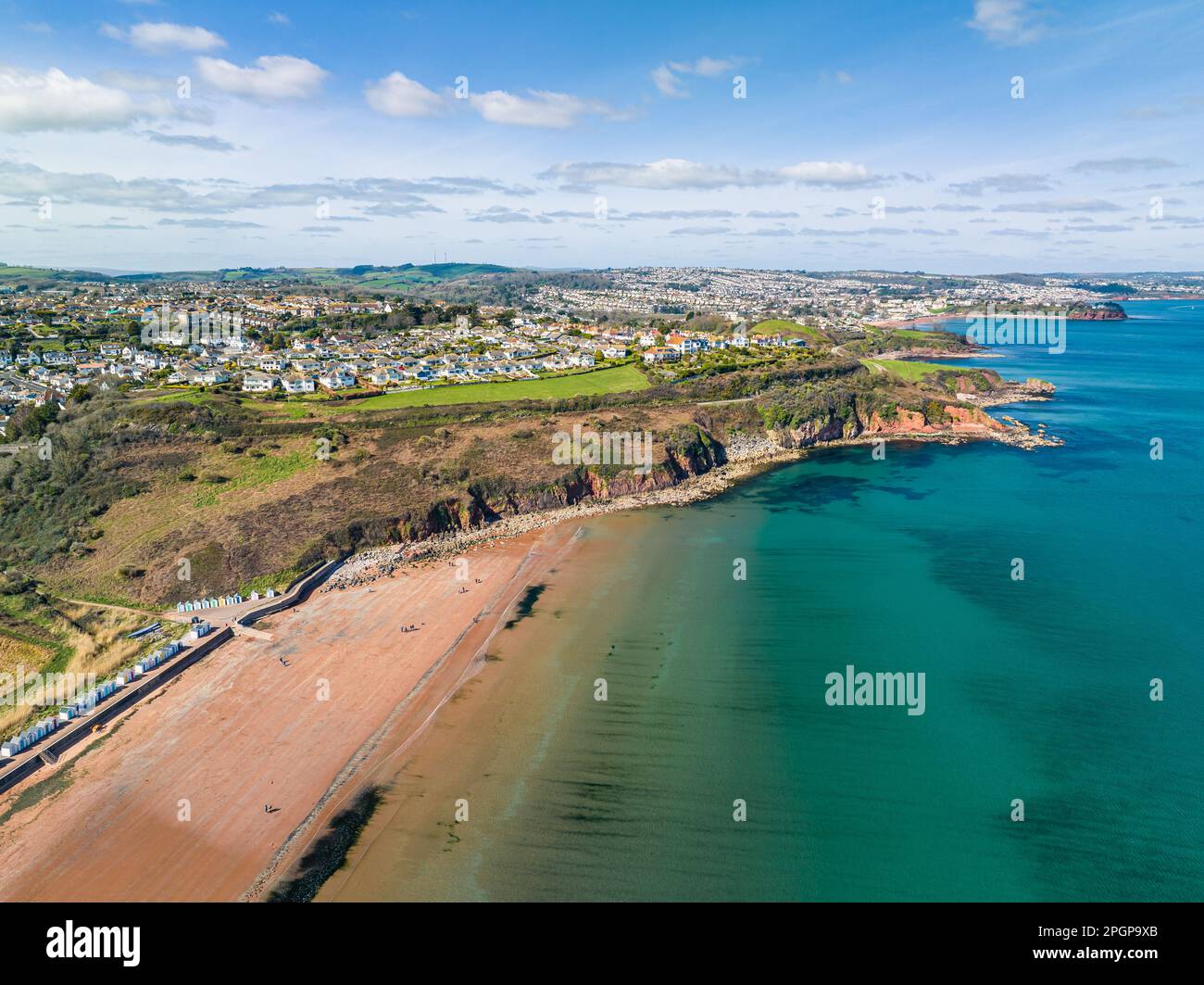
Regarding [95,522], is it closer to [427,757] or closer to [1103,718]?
[427,757]

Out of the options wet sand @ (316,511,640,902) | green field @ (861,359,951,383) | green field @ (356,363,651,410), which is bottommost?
wet sand @ (316,511,640,902)

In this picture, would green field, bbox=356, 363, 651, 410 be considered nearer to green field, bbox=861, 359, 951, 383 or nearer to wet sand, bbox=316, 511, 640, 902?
wet sand, bbox=316, 511, 640, 902

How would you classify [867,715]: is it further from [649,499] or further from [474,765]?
[649,499]

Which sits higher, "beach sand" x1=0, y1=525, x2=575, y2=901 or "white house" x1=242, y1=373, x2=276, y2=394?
"white house" x1=242, y1=373, x2=276, y2=394

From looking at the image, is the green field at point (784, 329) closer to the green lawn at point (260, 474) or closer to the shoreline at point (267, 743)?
the green lawn at point (260, 474)

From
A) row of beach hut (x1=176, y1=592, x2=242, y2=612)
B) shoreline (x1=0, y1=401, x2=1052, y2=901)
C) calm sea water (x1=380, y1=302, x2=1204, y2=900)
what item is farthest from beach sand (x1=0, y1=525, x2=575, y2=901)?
calm sea water (x1=380, y1=302, x2=1204, y2=900)

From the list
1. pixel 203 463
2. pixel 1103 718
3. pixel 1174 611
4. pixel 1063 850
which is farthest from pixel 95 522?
pixel 1174 611

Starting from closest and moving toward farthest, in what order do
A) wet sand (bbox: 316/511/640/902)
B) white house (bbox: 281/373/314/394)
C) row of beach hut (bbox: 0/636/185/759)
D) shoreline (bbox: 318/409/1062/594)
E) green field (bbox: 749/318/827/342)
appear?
1. wet sand (bbox: 316/511/640/902)
2. row of beach hut (bbox: 0/636/185/759)
3. shoreline (bbox: 318/409/1062/594)
4. white house (bbox: 281/373/314/394)
5. green field (bbox: 749/318/827/342)

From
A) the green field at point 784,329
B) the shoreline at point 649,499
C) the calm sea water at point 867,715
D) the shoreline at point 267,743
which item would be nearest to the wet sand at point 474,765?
the calm sea water at point 867,715
